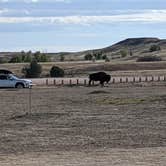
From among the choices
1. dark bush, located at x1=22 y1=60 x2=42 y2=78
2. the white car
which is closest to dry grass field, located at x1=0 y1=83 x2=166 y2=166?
the white car

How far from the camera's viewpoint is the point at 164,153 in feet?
51.3

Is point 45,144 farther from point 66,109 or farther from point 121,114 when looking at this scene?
point 66,109

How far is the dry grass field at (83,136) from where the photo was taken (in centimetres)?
1475

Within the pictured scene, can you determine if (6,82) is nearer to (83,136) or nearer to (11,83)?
(11,83)

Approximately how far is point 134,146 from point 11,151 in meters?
3.21

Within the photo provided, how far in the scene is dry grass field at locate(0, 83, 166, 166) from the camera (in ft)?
48.4

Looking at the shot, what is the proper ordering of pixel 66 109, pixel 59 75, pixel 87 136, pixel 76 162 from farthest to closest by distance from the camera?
pixel 59 75, pixel 66 109, pixel 87 136, pixel 76 162

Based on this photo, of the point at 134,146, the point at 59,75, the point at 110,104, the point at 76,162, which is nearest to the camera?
the point at 76,162

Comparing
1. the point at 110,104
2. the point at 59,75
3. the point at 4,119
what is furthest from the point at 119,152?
the point at 59,75

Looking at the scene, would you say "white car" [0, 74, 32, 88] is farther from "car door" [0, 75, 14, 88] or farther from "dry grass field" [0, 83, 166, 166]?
"dry grass field" [0, 83, 166, 166]

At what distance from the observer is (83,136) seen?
65.1 feet

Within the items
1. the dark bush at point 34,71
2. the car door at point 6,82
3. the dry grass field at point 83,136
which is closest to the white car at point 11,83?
the car door at point 6,82

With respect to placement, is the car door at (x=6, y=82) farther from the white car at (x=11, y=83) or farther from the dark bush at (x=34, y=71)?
the dark bush at (x=34, y=71)

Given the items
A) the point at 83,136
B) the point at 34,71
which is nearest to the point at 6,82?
the point at 34,71
